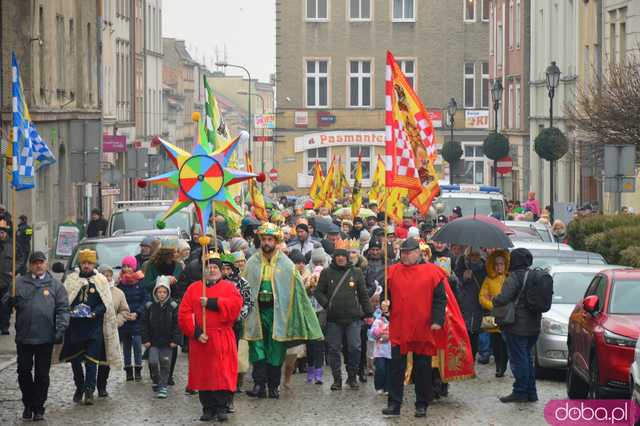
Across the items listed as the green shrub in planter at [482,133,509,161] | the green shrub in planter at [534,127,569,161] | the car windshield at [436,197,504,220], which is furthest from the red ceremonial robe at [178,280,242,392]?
the green shrub in planter at [482,133,509,161]

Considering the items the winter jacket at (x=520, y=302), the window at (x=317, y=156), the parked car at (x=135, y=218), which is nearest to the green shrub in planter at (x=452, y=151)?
the window at (x=317, y=156)

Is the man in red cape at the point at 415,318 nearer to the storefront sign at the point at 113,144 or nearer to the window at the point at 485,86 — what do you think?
the storefront sign at the point at 113,144

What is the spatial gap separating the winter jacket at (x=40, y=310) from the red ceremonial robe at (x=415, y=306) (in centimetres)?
322

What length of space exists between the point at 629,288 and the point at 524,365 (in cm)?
131

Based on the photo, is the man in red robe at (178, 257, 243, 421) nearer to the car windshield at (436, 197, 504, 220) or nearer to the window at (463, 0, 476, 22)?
the car windshield at (436, 197, 504, 220)

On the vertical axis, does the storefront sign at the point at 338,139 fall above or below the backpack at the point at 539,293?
above

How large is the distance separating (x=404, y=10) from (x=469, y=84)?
5021 mm

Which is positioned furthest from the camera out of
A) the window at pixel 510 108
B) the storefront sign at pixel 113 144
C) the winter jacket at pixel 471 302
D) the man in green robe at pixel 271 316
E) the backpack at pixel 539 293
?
the window at pixel 510 108

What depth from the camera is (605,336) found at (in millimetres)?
15398

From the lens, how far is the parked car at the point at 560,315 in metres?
18.9

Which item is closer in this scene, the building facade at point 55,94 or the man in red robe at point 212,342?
the man in red robe at point 212,342

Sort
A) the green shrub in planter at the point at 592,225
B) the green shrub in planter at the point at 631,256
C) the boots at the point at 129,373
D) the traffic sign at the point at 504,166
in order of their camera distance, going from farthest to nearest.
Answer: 1. the traffic sign at the point at 504,166
2. the green shrub in planter at the point at 592,225
3. the green shrub in planter at the point at 631,256
4. the boots at the point at 129,373

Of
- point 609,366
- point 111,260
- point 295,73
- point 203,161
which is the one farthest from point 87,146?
point 295,73

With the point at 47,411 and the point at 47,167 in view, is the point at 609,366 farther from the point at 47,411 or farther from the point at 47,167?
the point at 47,167
